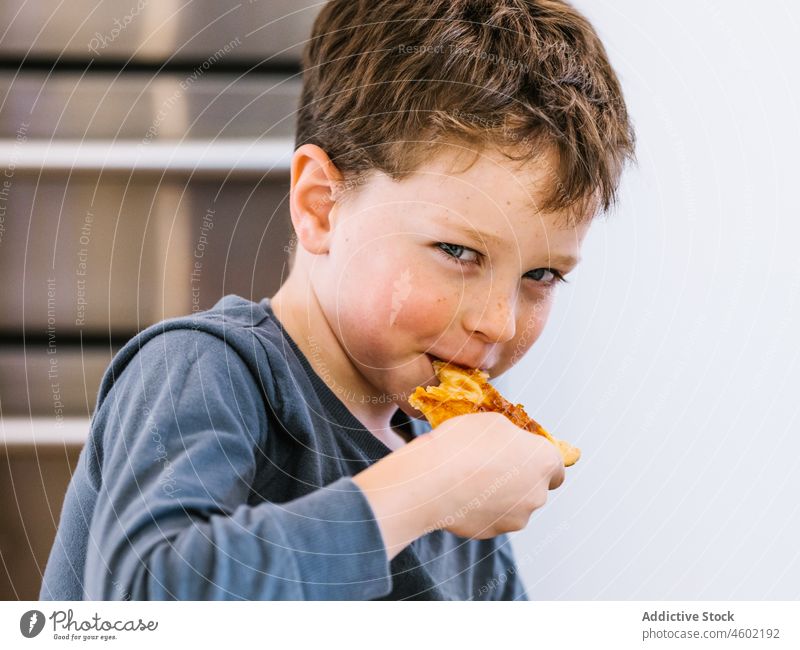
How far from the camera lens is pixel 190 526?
0.40 metres

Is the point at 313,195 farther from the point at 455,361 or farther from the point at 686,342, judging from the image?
the point at 686,342

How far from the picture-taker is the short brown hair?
472 mm

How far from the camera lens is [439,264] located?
0.47 m

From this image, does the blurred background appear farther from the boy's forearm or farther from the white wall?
the boy's forearm

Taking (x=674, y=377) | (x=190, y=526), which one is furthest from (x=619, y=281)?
(x=190, y=526)

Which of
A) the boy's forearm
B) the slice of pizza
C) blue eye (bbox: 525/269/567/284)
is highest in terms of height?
blue eye (bbox: 525/269/567/284)

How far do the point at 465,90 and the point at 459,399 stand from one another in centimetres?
17

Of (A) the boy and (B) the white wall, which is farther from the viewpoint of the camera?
(B) the white wall

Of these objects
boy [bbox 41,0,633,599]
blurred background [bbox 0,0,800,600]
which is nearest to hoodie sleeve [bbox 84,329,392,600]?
boy [bbox 41,0,633,599]

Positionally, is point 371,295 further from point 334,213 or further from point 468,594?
point 468,594

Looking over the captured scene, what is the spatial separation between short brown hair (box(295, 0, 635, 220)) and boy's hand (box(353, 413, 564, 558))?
13 centimetres

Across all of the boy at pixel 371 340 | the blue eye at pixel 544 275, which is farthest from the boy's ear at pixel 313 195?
the blue eye at pixel 544 275

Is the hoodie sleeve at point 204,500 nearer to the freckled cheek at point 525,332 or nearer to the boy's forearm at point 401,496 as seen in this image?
the boy's forearm at point 401,496

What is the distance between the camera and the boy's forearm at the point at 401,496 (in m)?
0.43
